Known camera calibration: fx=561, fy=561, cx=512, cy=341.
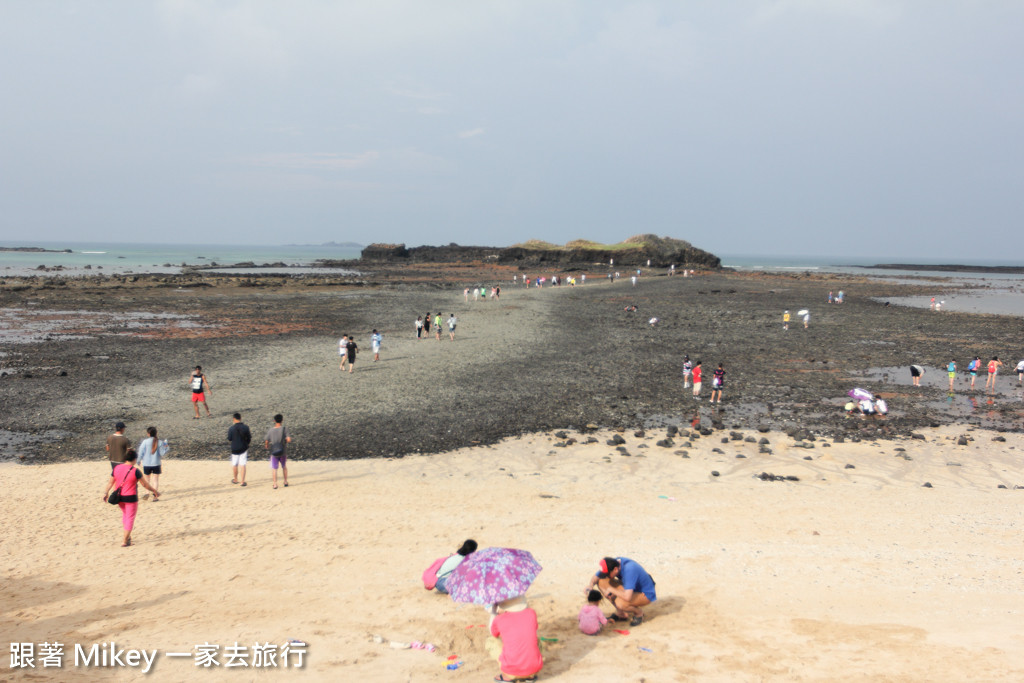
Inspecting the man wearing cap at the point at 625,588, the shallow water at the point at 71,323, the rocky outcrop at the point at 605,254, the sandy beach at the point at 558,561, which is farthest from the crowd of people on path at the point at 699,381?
the rocky outcrop at the point at 605,254

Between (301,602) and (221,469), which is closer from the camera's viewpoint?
(301,602)

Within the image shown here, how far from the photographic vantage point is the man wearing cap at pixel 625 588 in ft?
23.2

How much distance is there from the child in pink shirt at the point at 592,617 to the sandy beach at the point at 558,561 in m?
0.15

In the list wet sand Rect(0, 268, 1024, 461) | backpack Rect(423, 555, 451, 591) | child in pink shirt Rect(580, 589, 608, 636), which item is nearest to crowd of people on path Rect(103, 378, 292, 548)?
wet sand Rect(0, 268, 1024, 461)

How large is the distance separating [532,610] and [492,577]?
54 centimetres

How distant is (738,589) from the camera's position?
7945mm

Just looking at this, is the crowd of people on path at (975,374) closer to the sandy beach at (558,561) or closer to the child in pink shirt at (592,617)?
the sandy beach at (558,561)

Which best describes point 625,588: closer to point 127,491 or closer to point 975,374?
point 127,491

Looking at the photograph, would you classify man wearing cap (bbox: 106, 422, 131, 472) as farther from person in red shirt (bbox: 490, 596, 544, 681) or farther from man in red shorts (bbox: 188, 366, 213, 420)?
person in red shirt (bbox: 490, 596, 544, 681)

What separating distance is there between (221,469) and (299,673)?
8047 millimetres

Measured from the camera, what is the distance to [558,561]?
880cm

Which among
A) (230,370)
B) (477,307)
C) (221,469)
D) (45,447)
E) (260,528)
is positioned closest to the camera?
(260,528)

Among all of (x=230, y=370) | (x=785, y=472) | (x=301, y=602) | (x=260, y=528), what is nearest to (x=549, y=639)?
(x=301, y=602)

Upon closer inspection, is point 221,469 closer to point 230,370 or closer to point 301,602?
point 301,602
